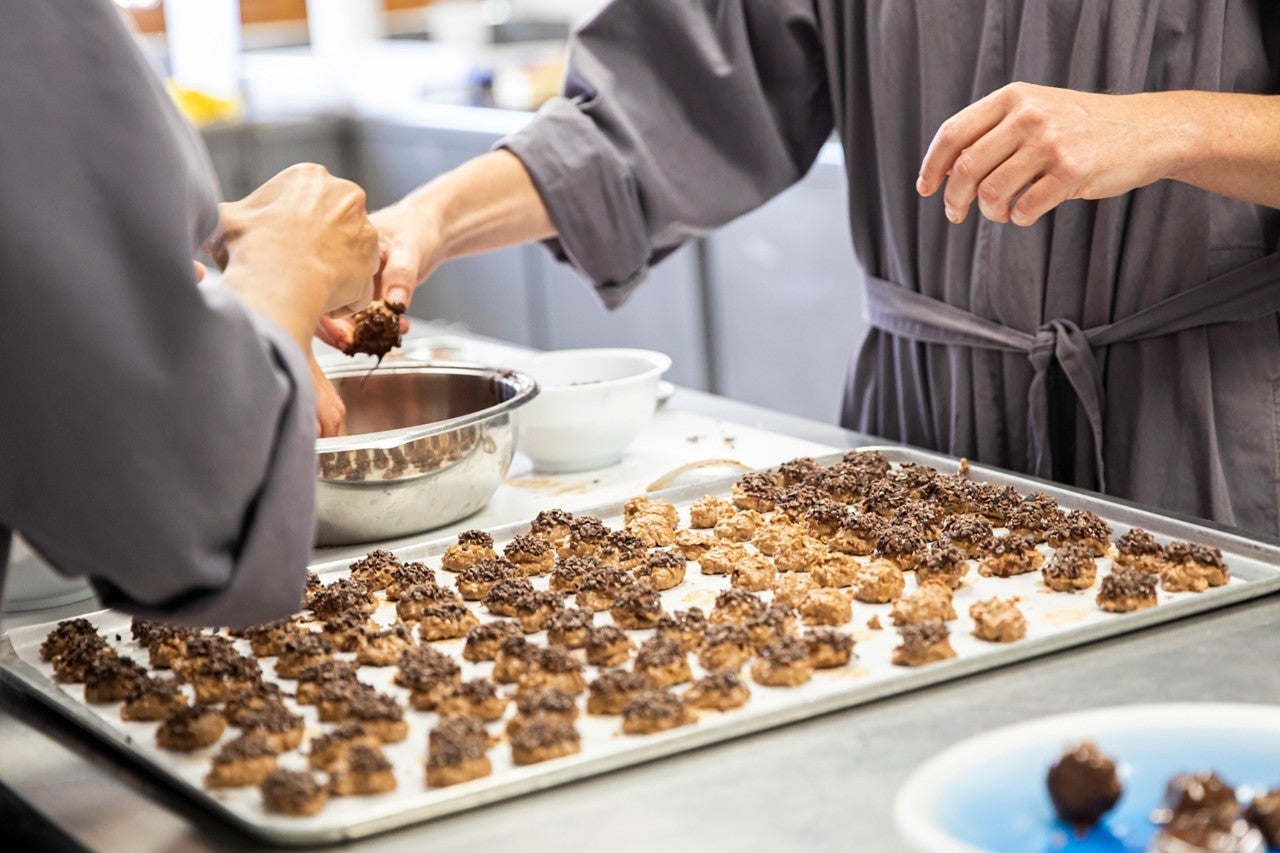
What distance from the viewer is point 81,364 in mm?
834

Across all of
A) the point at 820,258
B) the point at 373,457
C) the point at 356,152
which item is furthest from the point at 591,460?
the point at 356,152

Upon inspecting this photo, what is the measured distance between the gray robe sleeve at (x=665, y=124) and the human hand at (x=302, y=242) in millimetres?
728

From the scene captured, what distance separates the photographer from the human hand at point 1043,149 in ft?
4.34

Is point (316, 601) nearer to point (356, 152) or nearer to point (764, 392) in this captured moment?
point (764, 392)

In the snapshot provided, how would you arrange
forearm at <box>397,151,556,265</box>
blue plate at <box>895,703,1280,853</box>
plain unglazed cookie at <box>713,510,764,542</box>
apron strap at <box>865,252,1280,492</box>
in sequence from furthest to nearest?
forearm at <box>397,151,556,265</box>, apron strap at <box>865,252,1280,492</box>, plain unglazed cookie at <box>713,510,764,542</box>, blue plate at <box>895,703,1280,853</box>

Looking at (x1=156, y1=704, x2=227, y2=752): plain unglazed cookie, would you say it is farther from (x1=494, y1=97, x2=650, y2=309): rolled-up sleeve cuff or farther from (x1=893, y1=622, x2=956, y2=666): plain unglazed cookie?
(x1=494, y1=97, x2=650, y2=309): rolled-up sleeve cuff

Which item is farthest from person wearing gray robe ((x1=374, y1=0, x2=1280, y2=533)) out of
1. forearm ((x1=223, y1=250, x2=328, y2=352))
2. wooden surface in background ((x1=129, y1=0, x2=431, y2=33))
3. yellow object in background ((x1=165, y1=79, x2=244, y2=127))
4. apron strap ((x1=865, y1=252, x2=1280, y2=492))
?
wooden surface in background ((x1=129, y1=0, x2=431, y2=33))

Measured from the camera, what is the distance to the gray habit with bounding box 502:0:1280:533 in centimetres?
157

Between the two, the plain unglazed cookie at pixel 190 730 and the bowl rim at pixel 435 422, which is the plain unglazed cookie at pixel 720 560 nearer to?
the bowl rim at pixel 435 422

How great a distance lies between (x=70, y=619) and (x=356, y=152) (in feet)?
14.8

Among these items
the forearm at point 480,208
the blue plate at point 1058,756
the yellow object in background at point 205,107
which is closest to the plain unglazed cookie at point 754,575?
the blue plate at point 1058,756

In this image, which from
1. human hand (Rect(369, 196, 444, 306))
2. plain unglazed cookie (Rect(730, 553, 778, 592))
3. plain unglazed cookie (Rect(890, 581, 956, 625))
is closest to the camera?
plain unglazed cookie (Rect(890, 581, 956, 625))

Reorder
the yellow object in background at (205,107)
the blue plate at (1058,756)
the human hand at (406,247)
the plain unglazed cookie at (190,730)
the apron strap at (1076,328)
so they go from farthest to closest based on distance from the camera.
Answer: the yellow object in background at (205,107)
the human hand at (406,247)
the apron strap at (1076,328)
the plain unglazed cookie at (190,730)
the blue plate at (1058,756)

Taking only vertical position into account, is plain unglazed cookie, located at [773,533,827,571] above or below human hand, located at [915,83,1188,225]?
below
